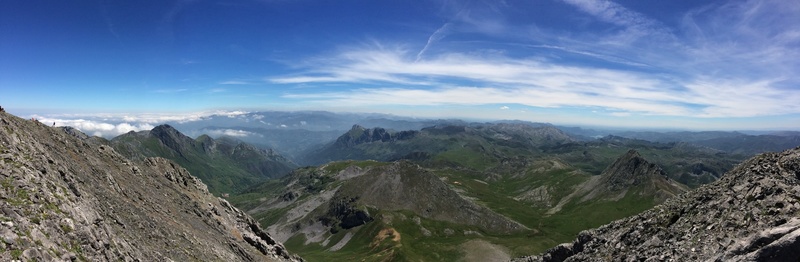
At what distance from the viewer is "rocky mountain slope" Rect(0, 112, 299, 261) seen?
28583 millimetres

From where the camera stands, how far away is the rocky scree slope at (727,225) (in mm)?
25750

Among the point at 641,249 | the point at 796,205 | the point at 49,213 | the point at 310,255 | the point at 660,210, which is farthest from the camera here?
the point at 310,255

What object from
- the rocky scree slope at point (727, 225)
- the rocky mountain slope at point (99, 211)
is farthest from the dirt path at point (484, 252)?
the rocky scree slope at point (727, 225)

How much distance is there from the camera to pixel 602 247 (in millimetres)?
47000

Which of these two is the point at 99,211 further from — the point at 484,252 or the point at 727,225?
the point at 484,252

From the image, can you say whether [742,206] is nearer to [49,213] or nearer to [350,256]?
[49,213]

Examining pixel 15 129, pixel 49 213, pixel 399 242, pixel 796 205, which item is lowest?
pixel 399 242

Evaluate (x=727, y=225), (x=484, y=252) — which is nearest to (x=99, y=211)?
(x=727, y=225)

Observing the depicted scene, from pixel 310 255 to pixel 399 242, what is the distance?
4712 centimetres

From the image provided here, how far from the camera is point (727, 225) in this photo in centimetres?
3222

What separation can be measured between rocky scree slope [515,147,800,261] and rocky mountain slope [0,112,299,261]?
1897 inches

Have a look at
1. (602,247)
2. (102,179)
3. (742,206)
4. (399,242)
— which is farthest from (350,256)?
(742,206)

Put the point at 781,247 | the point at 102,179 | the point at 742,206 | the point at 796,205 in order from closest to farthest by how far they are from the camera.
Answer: the point at 781,247 < the point at 796,205 < the point at 742,206 < the point at 102,179

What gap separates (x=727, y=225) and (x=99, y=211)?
61.5 metres
